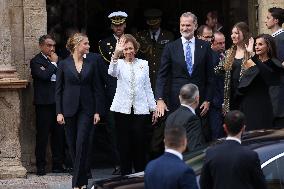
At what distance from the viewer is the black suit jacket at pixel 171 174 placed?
304 inches

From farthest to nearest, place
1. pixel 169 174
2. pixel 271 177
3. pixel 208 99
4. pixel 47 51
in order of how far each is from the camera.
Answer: pixel 47 51 → pixel 208 99 → pixel 271 177 → pixel 169 174

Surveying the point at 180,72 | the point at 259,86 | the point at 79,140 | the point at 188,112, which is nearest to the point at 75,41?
the point at 79,140

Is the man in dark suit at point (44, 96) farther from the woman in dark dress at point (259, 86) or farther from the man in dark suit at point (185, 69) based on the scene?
→ the woman in dark dress at point (259, 86)

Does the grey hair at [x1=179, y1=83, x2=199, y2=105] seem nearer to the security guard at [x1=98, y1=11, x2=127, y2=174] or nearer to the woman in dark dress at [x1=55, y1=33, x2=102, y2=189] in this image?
the woman in dark dress at [x1=55, y1=33, x2=102, y2=189]

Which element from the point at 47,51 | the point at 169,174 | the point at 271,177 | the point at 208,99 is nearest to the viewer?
the point at 169,174

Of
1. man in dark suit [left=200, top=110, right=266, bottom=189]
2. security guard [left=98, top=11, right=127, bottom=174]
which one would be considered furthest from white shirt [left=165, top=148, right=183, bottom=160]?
security guard [left=98, top=11, right=127, bottom=174]

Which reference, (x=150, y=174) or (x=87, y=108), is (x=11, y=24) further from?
(x=150, y=174)

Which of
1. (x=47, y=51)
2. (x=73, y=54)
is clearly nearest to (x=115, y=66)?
(x=73, y=54)

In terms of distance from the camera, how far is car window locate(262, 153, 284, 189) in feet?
27.7

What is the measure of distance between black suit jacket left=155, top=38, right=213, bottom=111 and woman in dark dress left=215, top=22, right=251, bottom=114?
0.93 ft

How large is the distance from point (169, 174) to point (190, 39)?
544cm

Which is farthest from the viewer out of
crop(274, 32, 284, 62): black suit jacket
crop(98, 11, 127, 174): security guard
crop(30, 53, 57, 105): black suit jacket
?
crop(98, 11, 127, 174): security guard

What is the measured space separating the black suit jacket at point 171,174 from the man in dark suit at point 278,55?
4.61 m

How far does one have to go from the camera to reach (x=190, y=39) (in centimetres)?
1302
